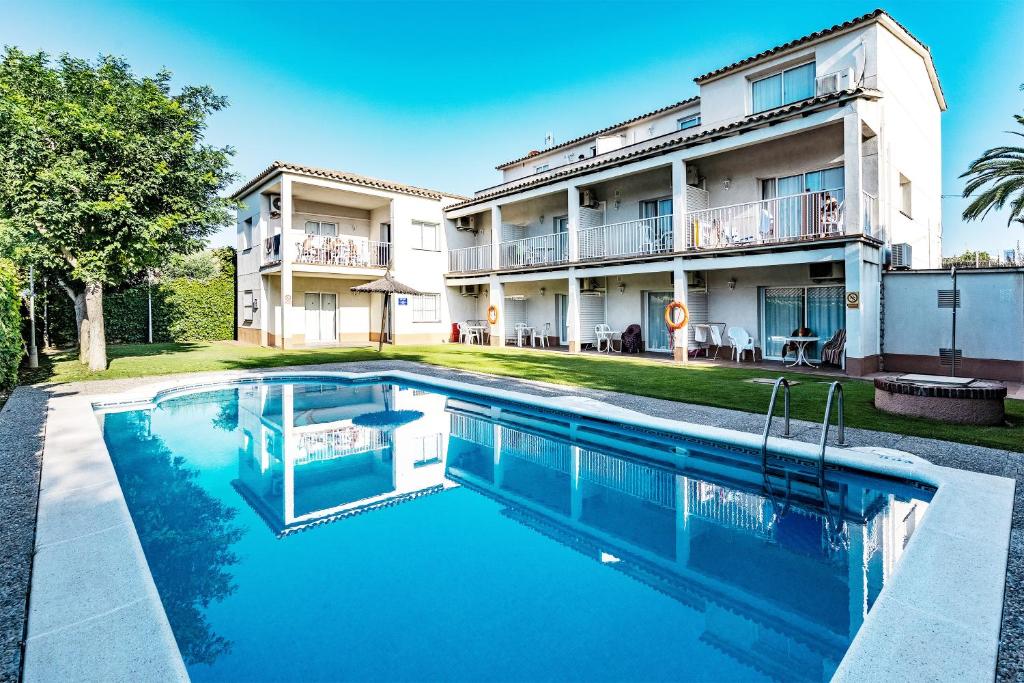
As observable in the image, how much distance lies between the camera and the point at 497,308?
68.8ft

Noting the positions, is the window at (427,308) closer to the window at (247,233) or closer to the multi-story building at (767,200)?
the multi-story building at (767,200)

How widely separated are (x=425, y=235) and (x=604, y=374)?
1331 cm

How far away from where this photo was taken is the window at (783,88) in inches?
574

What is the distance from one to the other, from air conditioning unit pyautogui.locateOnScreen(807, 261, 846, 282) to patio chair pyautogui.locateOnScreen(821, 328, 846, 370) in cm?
144

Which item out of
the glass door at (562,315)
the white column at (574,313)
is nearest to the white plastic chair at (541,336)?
the glass door at (562,315)

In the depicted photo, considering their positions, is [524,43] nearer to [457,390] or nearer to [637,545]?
[457,390]

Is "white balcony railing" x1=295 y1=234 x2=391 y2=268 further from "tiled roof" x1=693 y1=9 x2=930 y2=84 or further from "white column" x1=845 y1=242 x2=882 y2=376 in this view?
"white column" x1=845 y1=242 x2=882 y2=376

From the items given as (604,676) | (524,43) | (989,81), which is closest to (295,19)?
(524,43)

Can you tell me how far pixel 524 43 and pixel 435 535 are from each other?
24.8 m

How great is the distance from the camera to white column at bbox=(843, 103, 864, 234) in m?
11.5

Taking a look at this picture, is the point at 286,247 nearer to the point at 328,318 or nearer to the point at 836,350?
the point at 328,318

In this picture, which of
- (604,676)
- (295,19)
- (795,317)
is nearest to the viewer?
(604,676)

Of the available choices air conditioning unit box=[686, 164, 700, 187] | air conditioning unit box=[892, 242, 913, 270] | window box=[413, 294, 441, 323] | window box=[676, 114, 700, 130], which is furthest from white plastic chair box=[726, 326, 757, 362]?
window box=[413, 294, 441, 323]

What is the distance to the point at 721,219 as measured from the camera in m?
15.4
